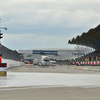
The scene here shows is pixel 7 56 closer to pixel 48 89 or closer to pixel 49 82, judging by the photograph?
pixel 49 82

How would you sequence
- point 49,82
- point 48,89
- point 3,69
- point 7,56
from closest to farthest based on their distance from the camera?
1. point 48,89
2. point 49,82
3. point 3,69
4. point 7,56

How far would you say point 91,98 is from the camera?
31.2ft

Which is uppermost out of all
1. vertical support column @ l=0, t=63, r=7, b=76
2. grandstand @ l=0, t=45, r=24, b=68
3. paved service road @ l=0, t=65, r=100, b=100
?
grandstand @ l=0, t=45, r=24, b=68

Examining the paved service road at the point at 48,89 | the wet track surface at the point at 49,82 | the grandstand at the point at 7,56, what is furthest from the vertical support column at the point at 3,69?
the grandstand at the point at 7,56

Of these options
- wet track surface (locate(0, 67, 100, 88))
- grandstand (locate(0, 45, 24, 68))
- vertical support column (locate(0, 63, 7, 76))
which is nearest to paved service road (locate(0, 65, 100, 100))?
wet track surface (locate(0, 67, 100, 88))

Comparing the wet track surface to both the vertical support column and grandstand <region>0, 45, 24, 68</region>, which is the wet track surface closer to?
the vertical support column

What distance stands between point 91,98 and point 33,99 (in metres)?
2.08

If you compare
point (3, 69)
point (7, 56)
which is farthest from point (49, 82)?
point (7, 56)

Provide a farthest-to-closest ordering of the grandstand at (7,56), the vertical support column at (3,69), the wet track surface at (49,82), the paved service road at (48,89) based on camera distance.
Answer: the grandstand at (7,56) < the vertical support column at (3,69) < the wet track surface at (49,82) < the paved service road at (48,89)

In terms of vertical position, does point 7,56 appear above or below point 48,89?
above

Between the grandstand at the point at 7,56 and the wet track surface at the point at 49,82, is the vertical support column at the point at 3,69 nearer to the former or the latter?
the wet track surface at the point at 49,82

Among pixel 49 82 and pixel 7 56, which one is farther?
pixel 7 56

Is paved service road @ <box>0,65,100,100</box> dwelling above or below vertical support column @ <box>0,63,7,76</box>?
below

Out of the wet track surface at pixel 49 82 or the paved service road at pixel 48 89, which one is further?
the wet track surface at pixel 49 82
